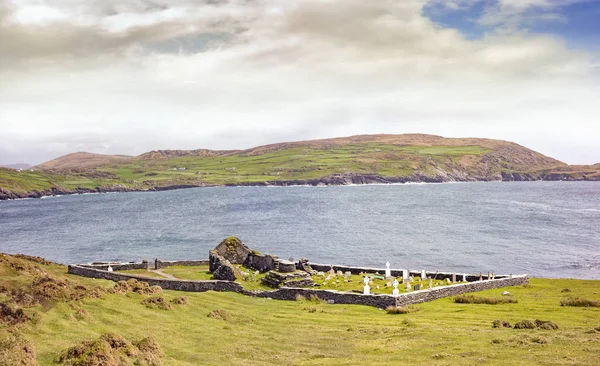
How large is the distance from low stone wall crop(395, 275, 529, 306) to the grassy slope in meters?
2.22

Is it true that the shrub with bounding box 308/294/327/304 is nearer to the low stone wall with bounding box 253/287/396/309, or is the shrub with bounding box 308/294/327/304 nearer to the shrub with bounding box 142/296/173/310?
the low stone wall with bounding box 253/287/396/309

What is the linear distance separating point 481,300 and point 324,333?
57.0 ft

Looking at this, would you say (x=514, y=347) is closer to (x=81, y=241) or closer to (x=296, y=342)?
(x=296, y=342)

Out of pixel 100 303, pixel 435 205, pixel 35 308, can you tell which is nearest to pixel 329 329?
pixel 100 303

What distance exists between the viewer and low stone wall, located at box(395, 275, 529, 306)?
3972 cm

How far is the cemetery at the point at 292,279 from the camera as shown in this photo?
136ft

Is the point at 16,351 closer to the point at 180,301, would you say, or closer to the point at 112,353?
the point at 112,353

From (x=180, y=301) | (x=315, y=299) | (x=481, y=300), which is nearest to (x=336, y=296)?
(x=315, y=299)

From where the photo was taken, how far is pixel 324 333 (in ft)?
99.0

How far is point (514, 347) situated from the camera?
80.3 ft

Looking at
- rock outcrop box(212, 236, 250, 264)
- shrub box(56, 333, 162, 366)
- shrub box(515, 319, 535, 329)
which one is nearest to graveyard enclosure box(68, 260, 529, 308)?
rock outcrop box(212, 236, 250, 264)

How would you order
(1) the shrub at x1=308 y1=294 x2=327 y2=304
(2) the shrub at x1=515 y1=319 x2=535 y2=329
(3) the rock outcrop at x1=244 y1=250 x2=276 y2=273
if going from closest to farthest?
(2) the shrub at x1=515 y1=319 x2=535 y2=329
(1) the shrub at x1=308 y1=294 x2=327 y2=304
(3) the rock outcrop at x1=244 y1=250 x2=276 y2=273

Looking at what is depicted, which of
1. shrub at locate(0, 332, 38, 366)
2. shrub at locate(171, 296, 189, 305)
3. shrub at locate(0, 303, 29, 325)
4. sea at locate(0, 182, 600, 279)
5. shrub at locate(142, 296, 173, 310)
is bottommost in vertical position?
sea at locate(0, 182, 600, 279)

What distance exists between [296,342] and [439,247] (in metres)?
68.2
